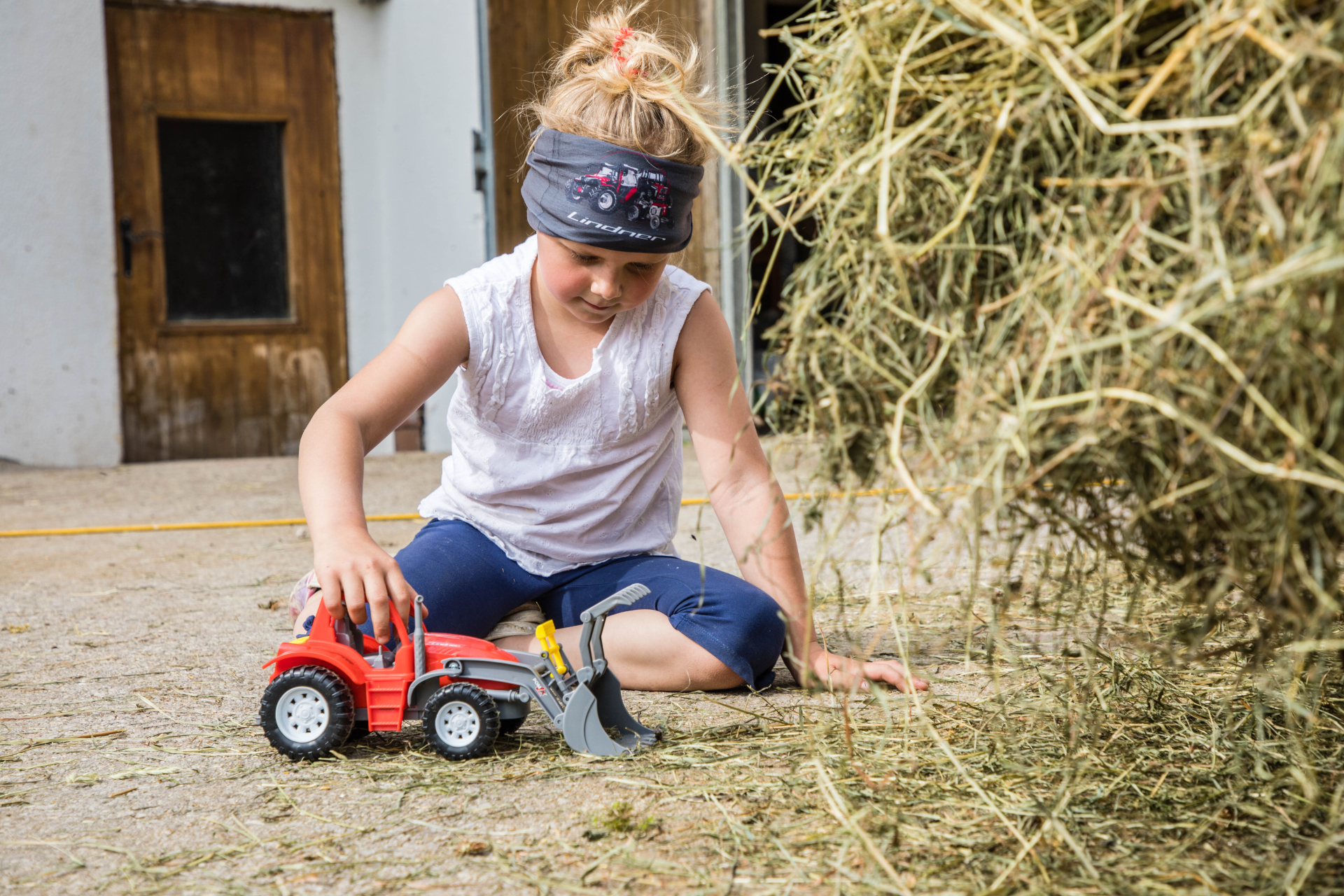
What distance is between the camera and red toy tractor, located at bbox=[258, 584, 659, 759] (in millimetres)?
1601

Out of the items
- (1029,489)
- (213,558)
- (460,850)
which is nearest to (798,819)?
(460,850)

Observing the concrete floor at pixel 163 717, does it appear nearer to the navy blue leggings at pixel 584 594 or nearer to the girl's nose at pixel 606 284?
the navy blue leggings at pixel 584 594

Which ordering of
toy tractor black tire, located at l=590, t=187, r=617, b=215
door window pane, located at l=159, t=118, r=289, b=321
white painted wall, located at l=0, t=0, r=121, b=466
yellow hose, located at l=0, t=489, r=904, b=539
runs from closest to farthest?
toy tractor black tire, located at l=590, t=187, r=617, b=215
yellow hose, located at l=0, t=489, r=904, b=539
white painted wall, located at l=0, t=0, r=121, b=466
door window pane, located at l=159, t=118, r=289, b=321

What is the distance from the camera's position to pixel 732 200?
215 inches

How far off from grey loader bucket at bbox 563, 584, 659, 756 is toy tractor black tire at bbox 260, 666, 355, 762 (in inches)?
11.5

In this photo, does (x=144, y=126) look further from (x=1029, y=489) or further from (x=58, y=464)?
(x=1029, y=489)

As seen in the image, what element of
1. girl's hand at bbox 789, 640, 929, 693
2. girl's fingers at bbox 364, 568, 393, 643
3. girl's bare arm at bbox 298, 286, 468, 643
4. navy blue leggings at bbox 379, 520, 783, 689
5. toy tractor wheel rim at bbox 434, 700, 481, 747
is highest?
girl's bare arm at bbox 298, 286, 468, 643

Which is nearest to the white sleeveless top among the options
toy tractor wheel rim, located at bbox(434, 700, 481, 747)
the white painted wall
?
toy tractor wheel rim, located at bbox(434, 700, 481, 747)

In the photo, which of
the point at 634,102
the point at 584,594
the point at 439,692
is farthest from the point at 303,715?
the point at 634,102

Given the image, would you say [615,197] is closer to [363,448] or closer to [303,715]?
[363,448]

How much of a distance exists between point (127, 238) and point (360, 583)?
5349mm

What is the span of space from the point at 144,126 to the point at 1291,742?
20.2 feet

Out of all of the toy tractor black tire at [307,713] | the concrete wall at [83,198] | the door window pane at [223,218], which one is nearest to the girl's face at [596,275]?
the toy tractor black tire at [307,713]

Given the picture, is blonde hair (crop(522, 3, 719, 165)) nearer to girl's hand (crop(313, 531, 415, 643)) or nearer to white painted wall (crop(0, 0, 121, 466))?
girl's hand (crop(313, 531, 415, 643))
